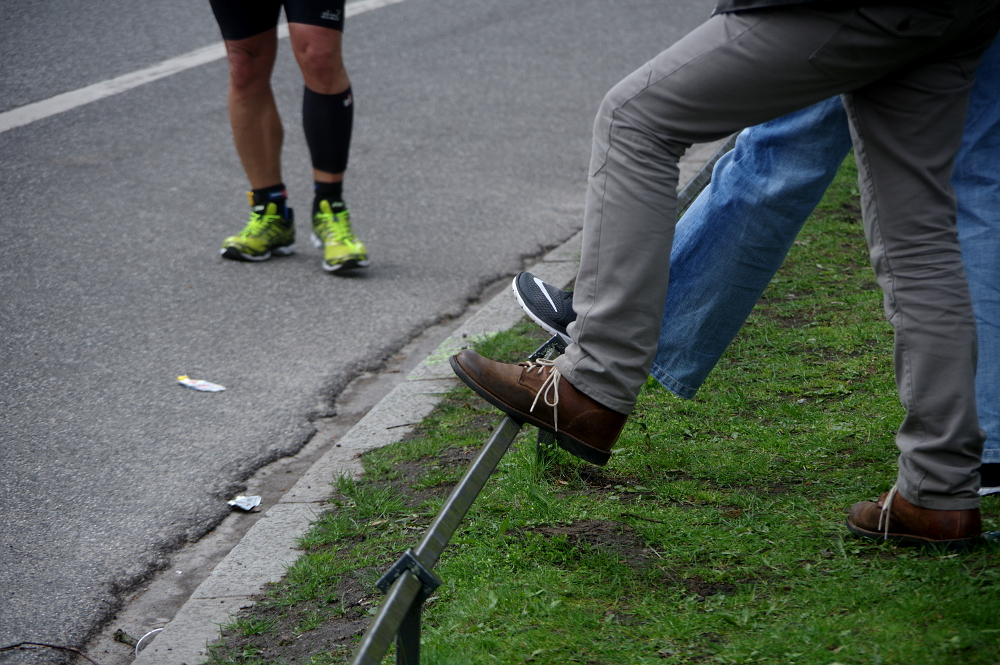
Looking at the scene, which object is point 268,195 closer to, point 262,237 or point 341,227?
point 262,237

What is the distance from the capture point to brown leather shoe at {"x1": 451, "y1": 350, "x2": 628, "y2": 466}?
2.09 meters

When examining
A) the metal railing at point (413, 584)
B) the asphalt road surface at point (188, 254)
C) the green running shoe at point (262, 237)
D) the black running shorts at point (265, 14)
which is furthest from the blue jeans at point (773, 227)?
the green running shoe at point (262, 237)

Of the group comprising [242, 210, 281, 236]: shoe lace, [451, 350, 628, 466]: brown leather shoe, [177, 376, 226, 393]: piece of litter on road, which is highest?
[451, 350, 628, 466]: brown leather shoe

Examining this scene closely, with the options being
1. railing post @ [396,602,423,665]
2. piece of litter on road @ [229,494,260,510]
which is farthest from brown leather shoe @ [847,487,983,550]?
piece of litter on road @ [229,494,260,510]

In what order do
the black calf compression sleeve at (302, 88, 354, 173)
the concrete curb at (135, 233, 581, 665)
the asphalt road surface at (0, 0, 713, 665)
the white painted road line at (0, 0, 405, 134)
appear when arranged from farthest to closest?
the white painted road line at (0, 0, 405, 134) → the black calf compression sleeve at (302, 88, 354, 173) → the asphalt road surface at (0, 0, 713, 665) → the concrete curb at (135, 233, 581, 665)

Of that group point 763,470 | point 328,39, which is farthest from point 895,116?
point 328,39

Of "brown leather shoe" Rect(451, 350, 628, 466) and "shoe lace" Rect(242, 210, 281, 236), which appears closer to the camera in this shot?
"brown leather shoe" Rect(451, 350, 628, 466)

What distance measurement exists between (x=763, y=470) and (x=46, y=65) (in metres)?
6.13

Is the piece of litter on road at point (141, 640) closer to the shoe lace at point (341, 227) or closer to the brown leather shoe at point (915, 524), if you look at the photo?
the brown leather shoe at point (915, 524)

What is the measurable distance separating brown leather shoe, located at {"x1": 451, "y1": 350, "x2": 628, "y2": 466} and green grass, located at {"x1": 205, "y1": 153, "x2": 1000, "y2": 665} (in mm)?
317

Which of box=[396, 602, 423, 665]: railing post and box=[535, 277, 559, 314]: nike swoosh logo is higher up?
box=[535, 277, 559, 314]: nike swoosh logo

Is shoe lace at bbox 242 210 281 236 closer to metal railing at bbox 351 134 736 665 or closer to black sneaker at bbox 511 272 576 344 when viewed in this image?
black sneaker at bbox 511 272 576 344

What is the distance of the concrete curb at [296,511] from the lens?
220cm

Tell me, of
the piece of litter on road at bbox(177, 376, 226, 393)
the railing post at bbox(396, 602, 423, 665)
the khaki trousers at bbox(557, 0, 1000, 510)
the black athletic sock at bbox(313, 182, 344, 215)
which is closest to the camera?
the railing post at bbox(396, 602, 423, 665)
